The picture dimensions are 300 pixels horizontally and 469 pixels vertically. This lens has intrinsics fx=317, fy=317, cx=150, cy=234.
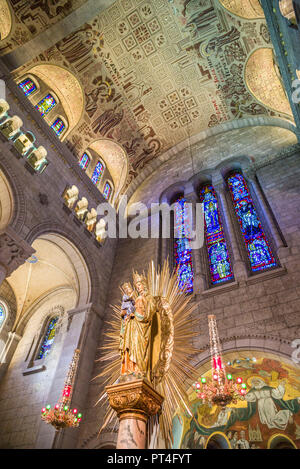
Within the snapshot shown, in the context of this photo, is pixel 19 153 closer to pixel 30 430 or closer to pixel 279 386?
pixel 30 430

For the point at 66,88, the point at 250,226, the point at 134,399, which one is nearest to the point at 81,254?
the point at 250,226

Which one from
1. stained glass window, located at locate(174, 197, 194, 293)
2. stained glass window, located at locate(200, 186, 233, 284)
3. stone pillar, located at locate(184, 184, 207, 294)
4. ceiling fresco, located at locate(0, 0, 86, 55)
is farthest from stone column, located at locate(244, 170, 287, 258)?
ceiling fresco, located at locate(0, 0, 86, 55)

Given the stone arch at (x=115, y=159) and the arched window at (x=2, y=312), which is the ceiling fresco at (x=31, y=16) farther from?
the arched window at (x=2, y=312)

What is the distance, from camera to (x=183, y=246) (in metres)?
10.1

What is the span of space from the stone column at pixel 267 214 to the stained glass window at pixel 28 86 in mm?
7145

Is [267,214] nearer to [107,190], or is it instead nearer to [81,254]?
Result: [81,254]

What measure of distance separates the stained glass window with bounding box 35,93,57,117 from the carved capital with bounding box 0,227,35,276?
5.06 m

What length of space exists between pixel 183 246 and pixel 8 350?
698 centimetres

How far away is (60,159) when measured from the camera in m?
9.59

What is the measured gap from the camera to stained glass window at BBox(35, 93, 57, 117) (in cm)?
1003

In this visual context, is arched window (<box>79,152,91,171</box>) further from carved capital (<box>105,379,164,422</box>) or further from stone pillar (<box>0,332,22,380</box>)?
carved capital (<box>105,379,164,422</box>)

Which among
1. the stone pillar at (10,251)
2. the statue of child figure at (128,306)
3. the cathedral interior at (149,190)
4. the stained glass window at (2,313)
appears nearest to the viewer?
the statue of child figure at (128,306)

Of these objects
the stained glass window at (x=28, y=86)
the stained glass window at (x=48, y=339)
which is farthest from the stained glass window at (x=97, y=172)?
the stained glass window at (x=48, y=339)

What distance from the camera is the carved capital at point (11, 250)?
6.53 meters
